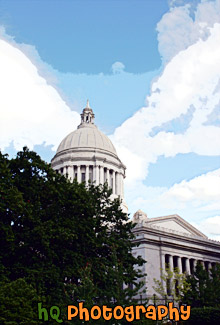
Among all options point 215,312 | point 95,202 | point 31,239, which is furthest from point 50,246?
point 215,312

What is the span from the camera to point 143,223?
176ft

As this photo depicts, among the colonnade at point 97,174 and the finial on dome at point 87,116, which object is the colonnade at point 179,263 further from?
the finial on dome at point 87,116

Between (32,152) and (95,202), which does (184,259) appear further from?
(32,152)

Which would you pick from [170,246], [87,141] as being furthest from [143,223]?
[87,141]

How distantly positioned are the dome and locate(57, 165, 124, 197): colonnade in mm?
3916

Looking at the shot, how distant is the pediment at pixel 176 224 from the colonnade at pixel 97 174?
46.6ft

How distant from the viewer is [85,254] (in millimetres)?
33594

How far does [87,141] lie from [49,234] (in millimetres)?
47993

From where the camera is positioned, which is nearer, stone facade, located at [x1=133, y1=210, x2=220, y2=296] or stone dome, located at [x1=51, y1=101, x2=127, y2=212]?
stone facade, located at [x1=133, y1=210, x2=220, y2=296]

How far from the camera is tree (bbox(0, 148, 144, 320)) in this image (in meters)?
29.5

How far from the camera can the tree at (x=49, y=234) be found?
1160 inches

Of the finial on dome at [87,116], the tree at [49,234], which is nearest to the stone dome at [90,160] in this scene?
the finial on dome at [87,116]

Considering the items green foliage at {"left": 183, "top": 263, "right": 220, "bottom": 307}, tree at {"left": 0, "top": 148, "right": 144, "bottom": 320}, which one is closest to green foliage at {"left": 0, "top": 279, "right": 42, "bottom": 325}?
tree at {"left": 0, "top": 148, "right": 144, "bottom": 320}

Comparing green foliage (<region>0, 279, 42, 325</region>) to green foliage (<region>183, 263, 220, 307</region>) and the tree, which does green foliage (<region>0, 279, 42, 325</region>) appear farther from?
green foliage (<region>183, 263, 220, 307</region>)
